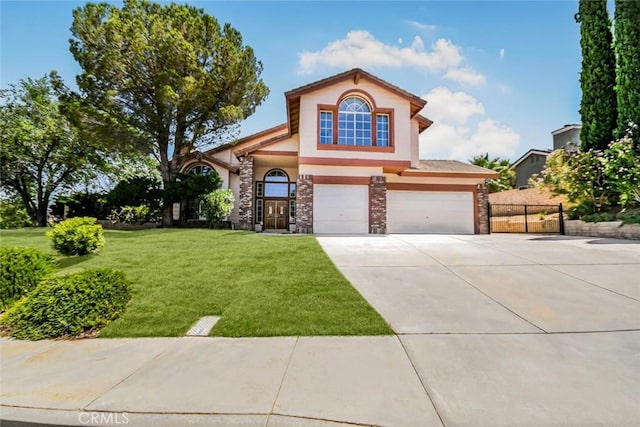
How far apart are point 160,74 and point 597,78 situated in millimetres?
22310

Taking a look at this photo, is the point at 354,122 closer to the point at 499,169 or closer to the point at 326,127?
the point at 326,127

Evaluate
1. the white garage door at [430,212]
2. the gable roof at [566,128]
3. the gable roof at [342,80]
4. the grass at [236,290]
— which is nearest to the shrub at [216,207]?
the gable roof at [342,80]

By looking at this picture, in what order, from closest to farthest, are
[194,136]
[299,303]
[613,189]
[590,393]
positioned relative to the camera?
[590,393]
[299,303]
[613,189]
[194,136]

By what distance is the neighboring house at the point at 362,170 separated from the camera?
15086 mm

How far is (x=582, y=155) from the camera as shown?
14.4m

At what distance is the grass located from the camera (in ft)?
14.8

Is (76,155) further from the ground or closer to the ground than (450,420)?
further from the ground

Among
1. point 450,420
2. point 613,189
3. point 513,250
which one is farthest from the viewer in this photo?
point 613,189

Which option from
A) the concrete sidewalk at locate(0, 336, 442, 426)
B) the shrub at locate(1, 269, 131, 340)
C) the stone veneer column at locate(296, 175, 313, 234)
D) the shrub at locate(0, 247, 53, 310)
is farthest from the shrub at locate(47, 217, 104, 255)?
the stone veneer column at locate(296, 175, 313, 234)

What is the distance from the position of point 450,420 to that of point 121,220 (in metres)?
18.9

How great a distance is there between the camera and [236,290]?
615cm

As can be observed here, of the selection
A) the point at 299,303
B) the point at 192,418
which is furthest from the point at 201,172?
the point at 192,418

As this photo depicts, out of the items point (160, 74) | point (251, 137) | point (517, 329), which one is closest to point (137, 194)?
point (160, 74)

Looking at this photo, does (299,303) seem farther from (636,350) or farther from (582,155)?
(582,155)
